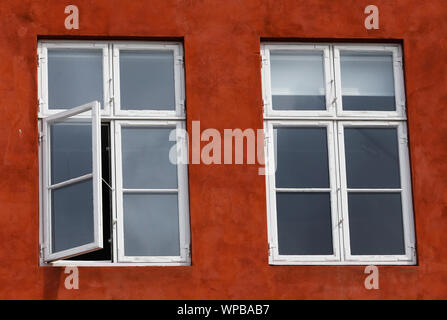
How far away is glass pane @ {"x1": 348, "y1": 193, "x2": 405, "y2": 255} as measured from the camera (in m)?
12.5

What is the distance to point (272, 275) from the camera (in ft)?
40.2

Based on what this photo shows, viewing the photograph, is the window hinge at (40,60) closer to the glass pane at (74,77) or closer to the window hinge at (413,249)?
the glass pane at (74,77)

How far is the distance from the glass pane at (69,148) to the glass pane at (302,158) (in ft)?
4.95

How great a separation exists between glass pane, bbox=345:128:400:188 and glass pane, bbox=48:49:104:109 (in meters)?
2.02

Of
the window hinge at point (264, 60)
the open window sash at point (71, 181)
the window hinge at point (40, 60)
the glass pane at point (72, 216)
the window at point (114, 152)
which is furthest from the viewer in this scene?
the window hinge at point (264, 60)

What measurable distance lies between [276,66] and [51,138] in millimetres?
1910

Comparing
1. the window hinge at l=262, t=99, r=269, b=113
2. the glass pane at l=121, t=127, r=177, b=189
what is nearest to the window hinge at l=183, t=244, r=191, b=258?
the glass pane at l=121, t=127, r=177, b=189

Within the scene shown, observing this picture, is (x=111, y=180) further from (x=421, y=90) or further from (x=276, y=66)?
(x=421, y=90)

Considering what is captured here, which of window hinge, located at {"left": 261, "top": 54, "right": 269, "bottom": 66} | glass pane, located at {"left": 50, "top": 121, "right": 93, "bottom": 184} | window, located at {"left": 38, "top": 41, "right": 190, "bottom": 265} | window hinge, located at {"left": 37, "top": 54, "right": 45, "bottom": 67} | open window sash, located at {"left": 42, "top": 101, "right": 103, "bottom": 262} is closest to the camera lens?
open window sash, located at {"left": 42, "top": 101, "right": 103, "bottom": 262}

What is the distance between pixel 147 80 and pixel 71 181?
111 cm

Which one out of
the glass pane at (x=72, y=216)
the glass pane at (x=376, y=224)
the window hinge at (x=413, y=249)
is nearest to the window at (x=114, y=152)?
the glass pane at (x=72, y=216)

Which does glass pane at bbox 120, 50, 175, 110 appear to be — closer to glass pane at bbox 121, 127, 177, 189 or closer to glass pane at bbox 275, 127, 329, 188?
glass pane at bbox 121, 127, 177, 189

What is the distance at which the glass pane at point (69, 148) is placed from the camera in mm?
12266
